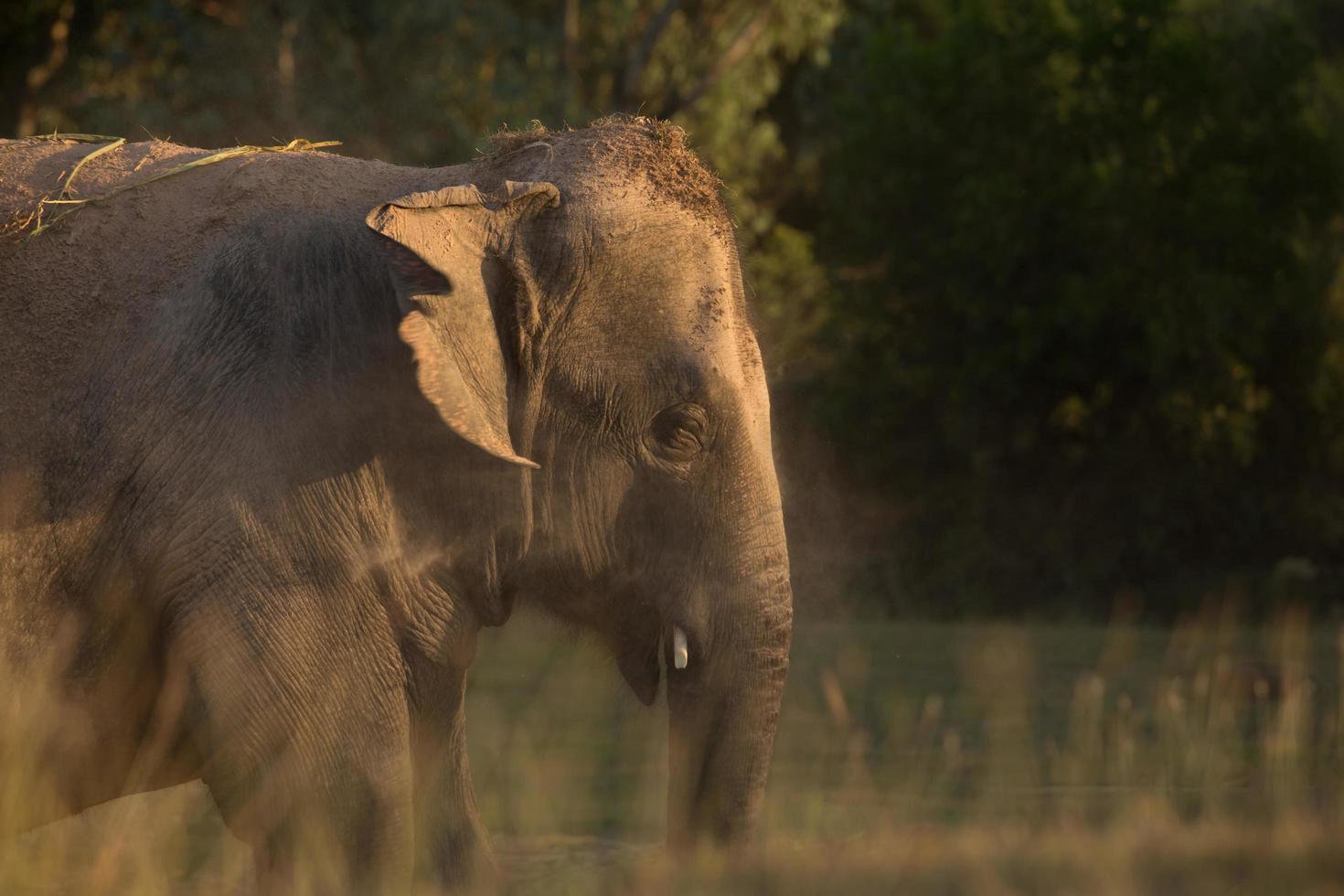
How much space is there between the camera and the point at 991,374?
94.1 feet

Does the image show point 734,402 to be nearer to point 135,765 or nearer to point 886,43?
point 135,765

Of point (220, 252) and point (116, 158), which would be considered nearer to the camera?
point (220, 252)

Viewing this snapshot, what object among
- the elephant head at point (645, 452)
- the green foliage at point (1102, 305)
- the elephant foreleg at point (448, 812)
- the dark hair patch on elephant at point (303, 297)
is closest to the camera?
the dark hair patch on elephant at point (303, 297)

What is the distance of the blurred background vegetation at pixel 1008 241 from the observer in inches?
1094

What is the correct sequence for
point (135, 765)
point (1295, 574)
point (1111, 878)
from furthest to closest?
point (1295, 574) < point (135, 765) < point (1111, 878)

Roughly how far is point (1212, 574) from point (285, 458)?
77.1ft

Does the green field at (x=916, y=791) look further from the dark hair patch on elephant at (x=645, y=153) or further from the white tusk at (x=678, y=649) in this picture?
the dark hair patch on elephant at (x=645, y=153)

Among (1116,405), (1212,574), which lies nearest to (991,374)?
(1116,405)

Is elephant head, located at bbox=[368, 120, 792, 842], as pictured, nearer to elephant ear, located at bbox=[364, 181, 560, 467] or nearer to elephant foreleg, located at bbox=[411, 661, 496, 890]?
elephant ear, located at bbox=[364, 181, 560, 467]

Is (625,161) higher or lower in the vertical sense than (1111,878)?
higher

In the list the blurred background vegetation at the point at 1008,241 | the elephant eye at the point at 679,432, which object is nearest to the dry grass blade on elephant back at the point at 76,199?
the elephant eye at the point at 679,432

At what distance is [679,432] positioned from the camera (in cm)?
628

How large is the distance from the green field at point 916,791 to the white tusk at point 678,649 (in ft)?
1.14

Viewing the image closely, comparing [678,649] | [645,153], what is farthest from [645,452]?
[645,153]
